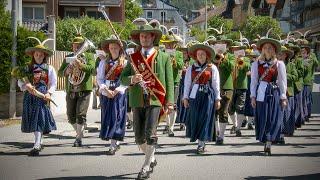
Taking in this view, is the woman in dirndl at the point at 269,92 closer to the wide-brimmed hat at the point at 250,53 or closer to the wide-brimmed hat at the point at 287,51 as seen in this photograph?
the wide-brimmed hat at the point at 287,51

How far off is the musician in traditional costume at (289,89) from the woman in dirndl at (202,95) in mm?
2282

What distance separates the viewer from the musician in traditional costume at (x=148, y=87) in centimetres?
868

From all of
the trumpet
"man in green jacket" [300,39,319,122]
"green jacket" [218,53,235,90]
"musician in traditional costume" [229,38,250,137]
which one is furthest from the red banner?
"man in green jacket" [300,39,319,122]

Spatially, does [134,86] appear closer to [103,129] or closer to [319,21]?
[103,129]

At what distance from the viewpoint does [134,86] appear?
29.0 feet

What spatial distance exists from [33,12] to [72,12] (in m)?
3.68

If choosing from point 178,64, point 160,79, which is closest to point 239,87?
point 178,64

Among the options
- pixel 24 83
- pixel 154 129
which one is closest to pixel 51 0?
pixel 24 83

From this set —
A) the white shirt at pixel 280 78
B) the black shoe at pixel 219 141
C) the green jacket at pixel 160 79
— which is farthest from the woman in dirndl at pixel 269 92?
the green jacket at pixel 160 79

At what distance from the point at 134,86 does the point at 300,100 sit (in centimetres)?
771

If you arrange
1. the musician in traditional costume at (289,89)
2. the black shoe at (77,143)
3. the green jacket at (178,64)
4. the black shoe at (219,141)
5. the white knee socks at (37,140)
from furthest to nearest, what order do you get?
1. the green jacket at (178,64)
2. the musician in traditional costume at (289,89)
3. the black shoe at (219,141)
4. the black shoe at (77,143)
5. the white knee socks at (37,140)

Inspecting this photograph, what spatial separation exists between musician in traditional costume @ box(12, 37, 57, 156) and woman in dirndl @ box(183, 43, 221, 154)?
2.58 m

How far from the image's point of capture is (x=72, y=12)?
4925 cm

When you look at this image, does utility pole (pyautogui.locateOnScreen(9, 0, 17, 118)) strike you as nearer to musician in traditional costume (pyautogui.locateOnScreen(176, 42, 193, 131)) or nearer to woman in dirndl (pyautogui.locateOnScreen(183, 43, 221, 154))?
musician in traditional costume (pyautogui.locateOnScreen(176, 42, 193, 131))
